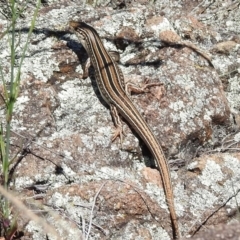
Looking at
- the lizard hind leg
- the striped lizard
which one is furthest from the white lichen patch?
the lizard hind leg

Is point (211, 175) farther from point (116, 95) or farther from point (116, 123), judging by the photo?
point (116, 95)

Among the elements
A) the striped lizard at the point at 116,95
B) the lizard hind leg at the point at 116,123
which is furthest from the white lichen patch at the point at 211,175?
the lizard hind leg at the point at 116,123

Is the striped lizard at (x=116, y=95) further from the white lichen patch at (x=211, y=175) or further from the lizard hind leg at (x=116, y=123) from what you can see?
the white lichen patch at (x=211, y=175)

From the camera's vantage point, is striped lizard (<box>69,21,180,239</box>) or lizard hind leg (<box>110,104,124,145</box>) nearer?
striped lizard (<box>69,21,180,239</box>)

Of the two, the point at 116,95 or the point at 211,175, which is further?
the point at 116,95

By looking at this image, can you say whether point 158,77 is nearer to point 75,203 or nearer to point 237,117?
point 237,117

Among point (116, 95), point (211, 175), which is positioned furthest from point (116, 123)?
point (211, 175)

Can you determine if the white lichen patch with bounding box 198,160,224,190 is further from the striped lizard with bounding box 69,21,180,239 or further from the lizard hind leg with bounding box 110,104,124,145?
the lizard hind leg with bounding box 110,104,124,145

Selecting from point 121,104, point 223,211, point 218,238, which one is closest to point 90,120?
point 121,104
